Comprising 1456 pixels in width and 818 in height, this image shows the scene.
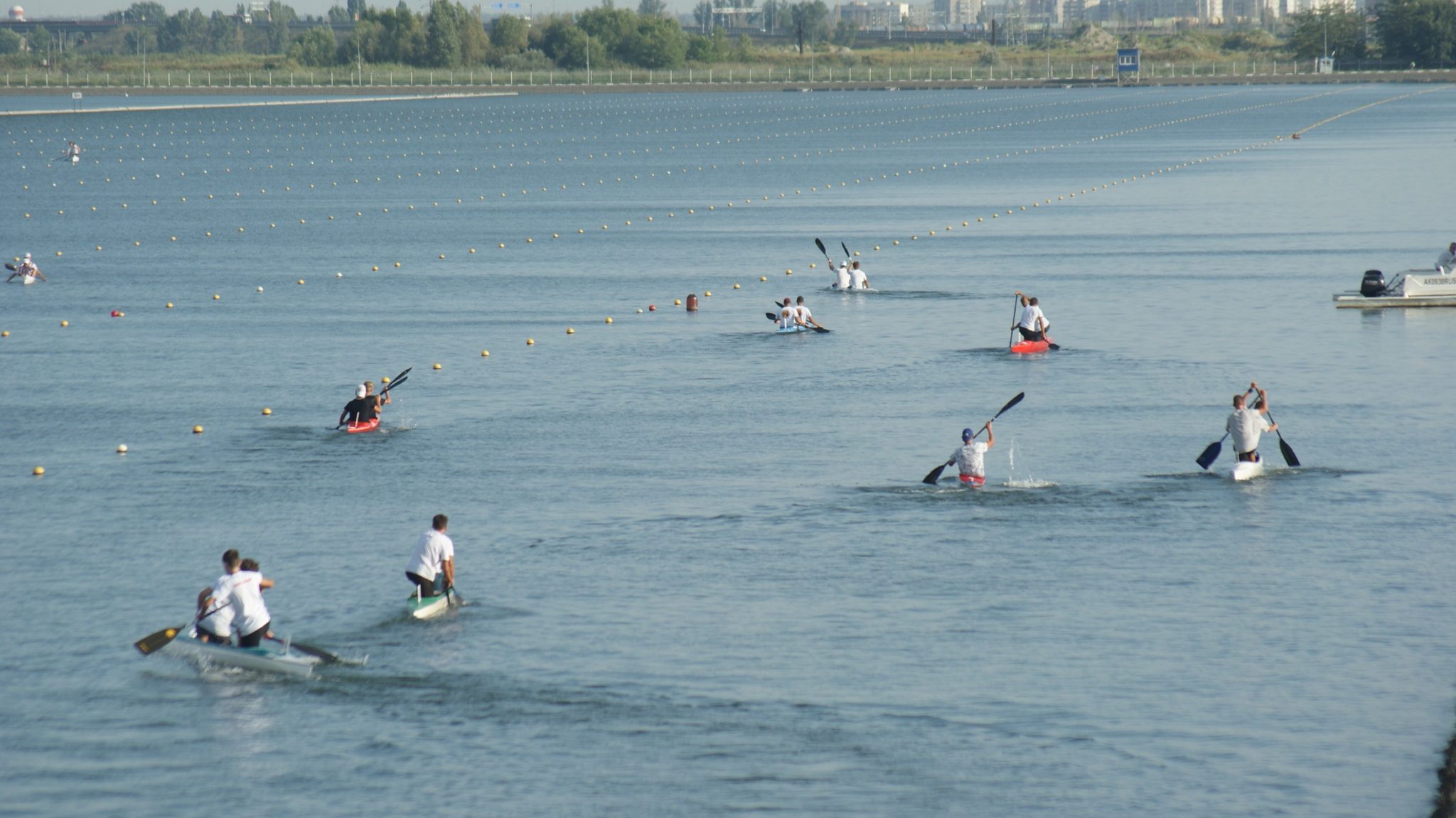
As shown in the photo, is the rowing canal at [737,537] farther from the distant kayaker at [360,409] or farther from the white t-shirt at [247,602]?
the distant kayaker at [360,409]

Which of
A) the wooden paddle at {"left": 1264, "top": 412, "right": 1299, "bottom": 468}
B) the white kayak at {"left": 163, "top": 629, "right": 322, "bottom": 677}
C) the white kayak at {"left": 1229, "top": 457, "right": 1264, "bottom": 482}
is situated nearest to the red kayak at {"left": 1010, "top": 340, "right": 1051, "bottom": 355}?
the wooden paddle at {"left": 1264, "top": 412, "right": 1299, "bottom": 468}

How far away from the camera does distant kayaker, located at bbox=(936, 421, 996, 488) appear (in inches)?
1366

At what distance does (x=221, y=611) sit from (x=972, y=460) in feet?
48.0

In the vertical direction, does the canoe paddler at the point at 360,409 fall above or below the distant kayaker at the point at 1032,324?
below

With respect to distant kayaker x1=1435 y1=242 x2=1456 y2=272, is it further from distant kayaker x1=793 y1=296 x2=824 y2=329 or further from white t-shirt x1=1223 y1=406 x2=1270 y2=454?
white t-shirt x1=1223 y1=406 x2=1270 y2=454

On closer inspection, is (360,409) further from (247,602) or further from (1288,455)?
(1288,455)

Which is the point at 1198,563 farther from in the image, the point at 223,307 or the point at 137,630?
the point at 223,307

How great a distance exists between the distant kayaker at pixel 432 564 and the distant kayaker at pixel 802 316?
26840mm

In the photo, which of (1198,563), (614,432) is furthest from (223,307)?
(1198,563)

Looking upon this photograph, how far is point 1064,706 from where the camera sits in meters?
24.7

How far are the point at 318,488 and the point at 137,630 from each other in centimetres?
863

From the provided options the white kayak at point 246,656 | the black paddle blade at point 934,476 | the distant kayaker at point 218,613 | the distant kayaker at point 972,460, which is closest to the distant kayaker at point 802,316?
the black paddle blade at point 934,476

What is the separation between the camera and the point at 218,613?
26016 millimetres

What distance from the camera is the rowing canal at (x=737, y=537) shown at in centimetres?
2305
